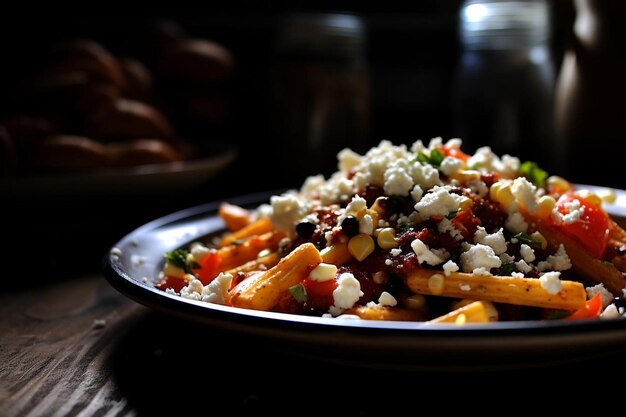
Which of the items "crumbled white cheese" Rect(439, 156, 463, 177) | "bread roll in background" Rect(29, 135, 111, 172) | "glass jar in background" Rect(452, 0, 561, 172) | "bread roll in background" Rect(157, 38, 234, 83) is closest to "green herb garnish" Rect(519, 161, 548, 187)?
"crumbled white cheese" Rect(439, 156, 463, 177)

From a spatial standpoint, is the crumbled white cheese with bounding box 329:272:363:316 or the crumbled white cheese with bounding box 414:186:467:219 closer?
the crumbled white cheese with bounding box 329:272:363:316

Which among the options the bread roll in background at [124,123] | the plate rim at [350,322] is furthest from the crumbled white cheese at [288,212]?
the bread roll in background at [124,123]

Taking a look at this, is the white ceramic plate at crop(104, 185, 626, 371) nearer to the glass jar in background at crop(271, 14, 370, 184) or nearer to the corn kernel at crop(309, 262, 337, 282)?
the corn kernel at crop(309, 262, 337, 282)

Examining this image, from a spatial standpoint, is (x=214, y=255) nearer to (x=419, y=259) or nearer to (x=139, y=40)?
(x=419, y=259)

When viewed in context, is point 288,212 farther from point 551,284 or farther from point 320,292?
point 551,284

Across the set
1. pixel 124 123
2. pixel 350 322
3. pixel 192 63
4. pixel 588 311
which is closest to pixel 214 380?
pixel 350 322

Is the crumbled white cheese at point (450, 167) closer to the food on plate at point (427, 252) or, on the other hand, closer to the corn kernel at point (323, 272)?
the food on plate at point (427, 252)

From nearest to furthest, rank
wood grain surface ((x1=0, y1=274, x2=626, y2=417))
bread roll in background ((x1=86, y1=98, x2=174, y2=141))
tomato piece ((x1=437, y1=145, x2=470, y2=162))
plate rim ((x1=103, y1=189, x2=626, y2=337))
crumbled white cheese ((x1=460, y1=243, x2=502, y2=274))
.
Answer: plate rim ((x1=103, y1=189, x2=626, y2=337))
wood grain surface ((x1=0, y1=274, x2=626, y2=417))
crumbled white cheese ((x1=460, y1=243, x2=502, y2=274))
tomato piece ((x1=437, y1=145, x2=470, y2=162))
bread roll in background ((x1=86, y1=98, x2=174, y2=141))
